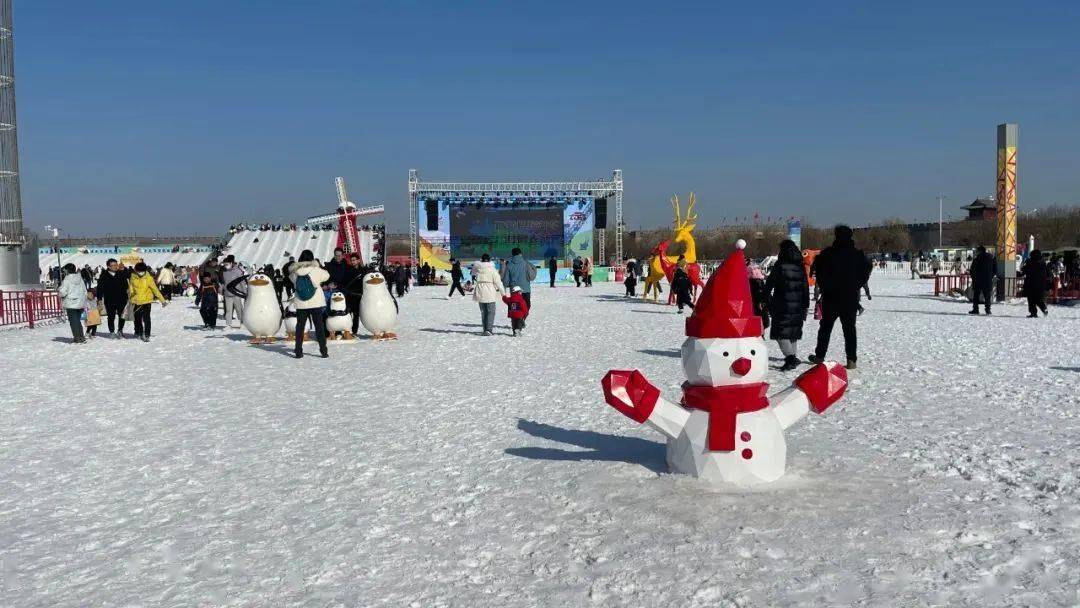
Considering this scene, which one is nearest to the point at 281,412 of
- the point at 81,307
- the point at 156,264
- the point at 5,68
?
the point at 81,307

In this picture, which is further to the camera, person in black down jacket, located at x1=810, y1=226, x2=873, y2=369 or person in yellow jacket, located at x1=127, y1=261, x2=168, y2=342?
person in yellow jacket, located at x1=127, y1=261, x2=168, y2=342

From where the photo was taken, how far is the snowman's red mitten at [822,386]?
4.62m

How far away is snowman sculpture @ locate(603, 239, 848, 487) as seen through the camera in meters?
4.41

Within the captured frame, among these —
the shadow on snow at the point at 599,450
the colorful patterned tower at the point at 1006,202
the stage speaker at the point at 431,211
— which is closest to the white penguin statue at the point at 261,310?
the shadow on snow at the point at 599,450

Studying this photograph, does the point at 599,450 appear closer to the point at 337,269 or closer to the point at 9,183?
the point at 337,269

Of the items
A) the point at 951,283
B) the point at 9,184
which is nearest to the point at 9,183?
the point at 9,184

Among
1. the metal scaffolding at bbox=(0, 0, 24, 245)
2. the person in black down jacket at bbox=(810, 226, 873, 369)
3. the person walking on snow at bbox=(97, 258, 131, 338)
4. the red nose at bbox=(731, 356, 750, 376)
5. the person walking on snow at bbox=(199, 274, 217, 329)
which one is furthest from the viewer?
the metal scaffolding at bbox=(0, 0, 24, 245)

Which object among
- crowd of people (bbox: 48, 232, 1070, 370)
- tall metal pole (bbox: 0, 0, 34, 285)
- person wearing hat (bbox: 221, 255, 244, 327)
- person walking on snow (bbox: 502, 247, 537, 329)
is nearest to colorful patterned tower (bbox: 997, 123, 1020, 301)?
crowd of people (bbox: 48, 232, 1070, 370)

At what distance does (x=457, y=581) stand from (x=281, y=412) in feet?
13.8

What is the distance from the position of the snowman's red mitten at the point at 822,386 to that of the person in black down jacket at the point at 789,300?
4173mm

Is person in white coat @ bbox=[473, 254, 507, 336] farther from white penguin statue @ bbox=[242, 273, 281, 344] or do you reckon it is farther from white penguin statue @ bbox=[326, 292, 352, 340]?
white penguin statue @ bbox=[242, 273, 281, 344]

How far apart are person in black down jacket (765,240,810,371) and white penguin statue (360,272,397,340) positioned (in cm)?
610

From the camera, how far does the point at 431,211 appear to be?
43219 mm

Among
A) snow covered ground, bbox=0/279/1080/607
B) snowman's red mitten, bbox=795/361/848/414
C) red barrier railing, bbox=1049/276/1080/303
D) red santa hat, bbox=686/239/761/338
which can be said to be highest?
red santa hat, bbox=686/239/761/338
